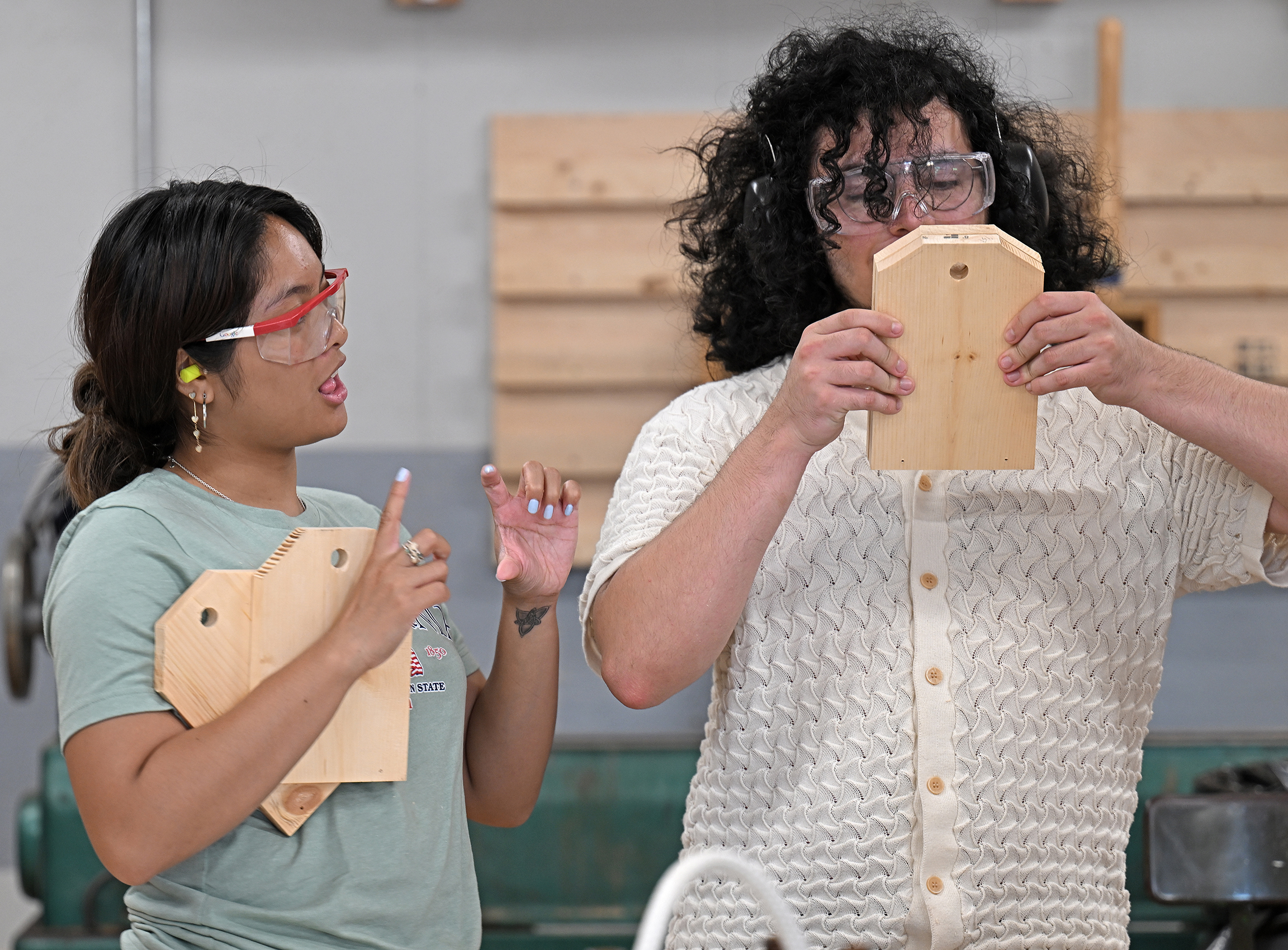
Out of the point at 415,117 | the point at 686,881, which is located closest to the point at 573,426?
the point at 415,117

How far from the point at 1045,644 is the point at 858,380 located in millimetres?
402

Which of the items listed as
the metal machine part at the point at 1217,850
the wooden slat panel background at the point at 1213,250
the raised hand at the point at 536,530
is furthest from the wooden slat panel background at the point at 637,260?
the raised hand at the point at 536,530

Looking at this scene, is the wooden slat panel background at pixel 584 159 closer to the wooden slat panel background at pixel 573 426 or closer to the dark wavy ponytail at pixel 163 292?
the wooden slat panel background at pixel 573 426

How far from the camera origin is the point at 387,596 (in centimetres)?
112

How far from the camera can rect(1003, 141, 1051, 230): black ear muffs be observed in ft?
4.88

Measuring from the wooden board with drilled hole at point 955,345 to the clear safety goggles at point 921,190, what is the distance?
0.17 m

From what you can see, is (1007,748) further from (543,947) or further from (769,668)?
(543,947)

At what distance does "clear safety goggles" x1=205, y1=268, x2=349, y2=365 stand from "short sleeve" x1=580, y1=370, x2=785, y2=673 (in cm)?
37

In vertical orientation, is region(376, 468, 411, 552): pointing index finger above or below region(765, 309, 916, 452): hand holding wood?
below

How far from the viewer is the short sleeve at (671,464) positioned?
1362mm

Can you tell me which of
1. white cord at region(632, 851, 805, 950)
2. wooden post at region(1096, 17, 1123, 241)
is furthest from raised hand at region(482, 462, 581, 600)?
wooden post at region(1096, 17, 1123, 241)

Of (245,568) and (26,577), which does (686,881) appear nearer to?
(245,568)

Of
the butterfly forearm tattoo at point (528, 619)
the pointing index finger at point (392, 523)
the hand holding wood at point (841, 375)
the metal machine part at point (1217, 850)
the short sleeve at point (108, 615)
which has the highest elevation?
the hand holding wood at point (841, 375)

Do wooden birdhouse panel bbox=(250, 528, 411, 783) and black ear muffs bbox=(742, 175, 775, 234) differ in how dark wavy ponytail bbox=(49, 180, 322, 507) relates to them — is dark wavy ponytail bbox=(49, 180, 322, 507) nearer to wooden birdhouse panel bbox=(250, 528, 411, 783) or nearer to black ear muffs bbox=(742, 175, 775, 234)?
wooden birdhouse panel bbox=(250, 528, 411, 783)
